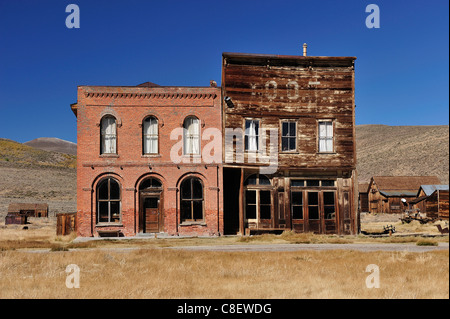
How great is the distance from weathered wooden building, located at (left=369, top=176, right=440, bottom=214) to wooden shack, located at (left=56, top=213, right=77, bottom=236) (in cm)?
4496

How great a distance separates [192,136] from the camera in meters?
25.0

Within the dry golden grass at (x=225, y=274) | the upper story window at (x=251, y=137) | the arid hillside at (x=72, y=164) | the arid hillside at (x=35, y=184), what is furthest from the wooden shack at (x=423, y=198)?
the arid hillside at (x=35, y=184)

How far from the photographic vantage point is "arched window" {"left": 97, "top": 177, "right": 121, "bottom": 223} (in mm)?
24594

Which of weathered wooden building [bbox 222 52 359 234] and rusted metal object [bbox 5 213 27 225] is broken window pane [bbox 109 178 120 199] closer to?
weathered wooden building [bbox 222 52 359 234]

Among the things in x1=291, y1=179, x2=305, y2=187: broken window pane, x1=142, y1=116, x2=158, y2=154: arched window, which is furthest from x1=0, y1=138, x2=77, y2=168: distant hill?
x1=291, y1=179, x2=305, y2=187: broken window pane

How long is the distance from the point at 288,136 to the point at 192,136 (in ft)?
17.0

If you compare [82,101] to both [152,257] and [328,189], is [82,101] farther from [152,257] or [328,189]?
[328,189]

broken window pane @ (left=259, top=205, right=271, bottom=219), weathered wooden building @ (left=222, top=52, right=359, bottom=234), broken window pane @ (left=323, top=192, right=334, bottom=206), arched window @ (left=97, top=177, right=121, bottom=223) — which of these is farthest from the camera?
broken window pane @ (left=323, top=192, right=334, bottom=206)

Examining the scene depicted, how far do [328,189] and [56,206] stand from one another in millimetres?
37908

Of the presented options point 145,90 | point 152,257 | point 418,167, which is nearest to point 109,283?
point 152,257

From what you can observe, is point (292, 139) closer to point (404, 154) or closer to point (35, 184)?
point (35, 184)

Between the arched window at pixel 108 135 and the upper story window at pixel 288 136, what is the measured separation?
8992 mm

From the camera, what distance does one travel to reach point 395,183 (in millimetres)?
63562
